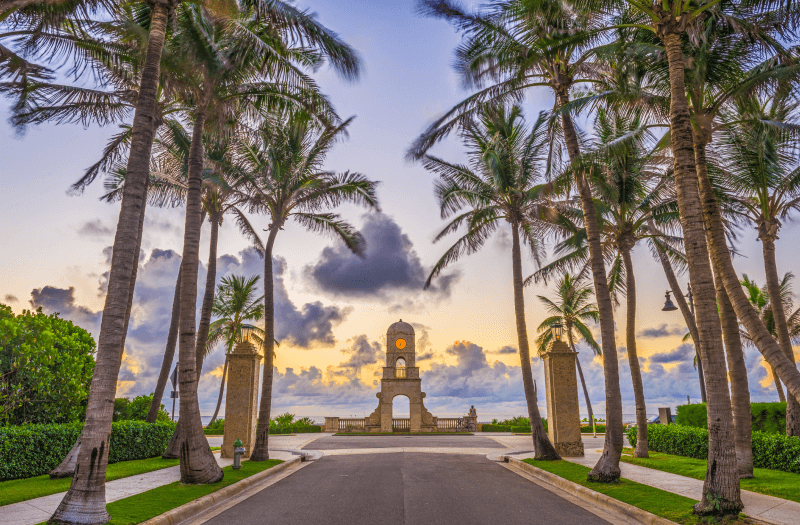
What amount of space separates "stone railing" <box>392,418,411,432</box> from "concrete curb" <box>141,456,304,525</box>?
79.6ft

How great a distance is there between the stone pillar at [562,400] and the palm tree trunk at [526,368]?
3.06 ft

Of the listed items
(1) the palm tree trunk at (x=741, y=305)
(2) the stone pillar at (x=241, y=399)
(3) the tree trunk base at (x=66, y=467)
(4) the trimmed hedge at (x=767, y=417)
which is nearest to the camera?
(1) the palm tree trunk at (x=741, y=305)

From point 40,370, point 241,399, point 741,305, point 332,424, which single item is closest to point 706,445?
point 741,305

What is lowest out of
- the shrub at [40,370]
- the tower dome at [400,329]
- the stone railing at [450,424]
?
the stone railing at [450,424]

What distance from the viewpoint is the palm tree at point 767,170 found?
13.1 m

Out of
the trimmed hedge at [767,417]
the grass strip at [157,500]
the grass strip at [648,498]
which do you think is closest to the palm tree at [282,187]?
the grass strip at [157,500]

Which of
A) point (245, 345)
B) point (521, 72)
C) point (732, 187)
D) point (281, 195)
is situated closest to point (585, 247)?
point (732, 187)

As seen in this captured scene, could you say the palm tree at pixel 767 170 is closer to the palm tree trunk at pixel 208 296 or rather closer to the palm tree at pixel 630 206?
the palm tree at pixel 630 206

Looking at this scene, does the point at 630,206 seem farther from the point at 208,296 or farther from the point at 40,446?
the point at 40,446

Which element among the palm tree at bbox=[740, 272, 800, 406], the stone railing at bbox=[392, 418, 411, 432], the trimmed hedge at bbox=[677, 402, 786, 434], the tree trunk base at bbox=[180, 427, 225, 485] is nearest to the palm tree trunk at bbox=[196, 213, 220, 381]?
the tree trunk base at bbox=[180, 427, 225, 485]

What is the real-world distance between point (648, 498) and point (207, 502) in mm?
8152

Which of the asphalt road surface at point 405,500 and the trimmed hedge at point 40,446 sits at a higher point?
the trimmed hedge at point 40,446

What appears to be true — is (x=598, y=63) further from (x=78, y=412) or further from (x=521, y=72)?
(x=78, y=412)

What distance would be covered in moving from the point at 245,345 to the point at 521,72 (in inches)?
505
